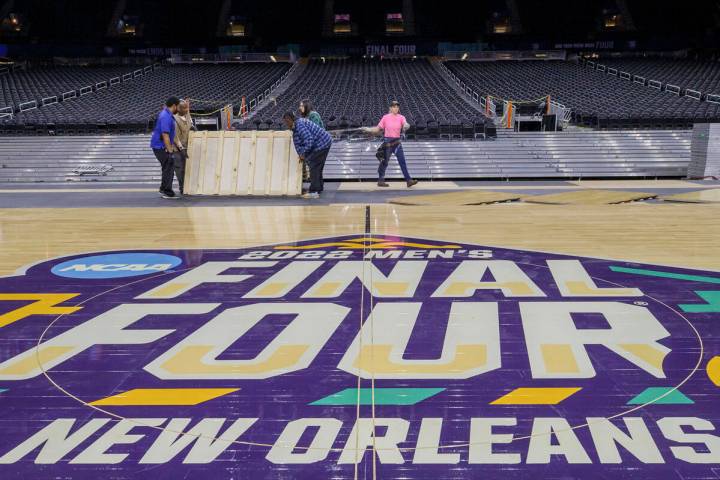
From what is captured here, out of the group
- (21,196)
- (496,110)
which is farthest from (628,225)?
(496,110)

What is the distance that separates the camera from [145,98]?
72.4 feet

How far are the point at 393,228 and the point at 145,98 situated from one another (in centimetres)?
1786

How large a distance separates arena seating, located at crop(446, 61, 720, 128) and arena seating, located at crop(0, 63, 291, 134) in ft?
29.3

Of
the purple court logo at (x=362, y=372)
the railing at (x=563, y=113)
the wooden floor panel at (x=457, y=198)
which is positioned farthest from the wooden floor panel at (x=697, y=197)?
the railing at (x=563, y=113)

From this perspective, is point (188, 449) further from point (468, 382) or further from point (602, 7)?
point (602, 7)

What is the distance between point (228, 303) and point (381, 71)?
25973 mm

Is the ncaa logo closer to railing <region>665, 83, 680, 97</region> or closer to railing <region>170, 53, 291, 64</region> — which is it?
railing <region>665, 83, 680, 97</region>

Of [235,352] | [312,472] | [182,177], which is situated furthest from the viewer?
[182,177]

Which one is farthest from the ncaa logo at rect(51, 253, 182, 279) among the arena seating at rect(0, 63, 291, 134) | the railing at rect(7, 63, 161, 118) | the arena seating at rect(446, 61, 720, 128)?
the railing at rect(7, 63, 161, 118)

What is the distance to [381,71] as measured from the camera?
94.0 feet

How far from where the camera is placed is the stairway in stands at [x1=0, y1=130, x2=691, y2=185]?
12.5 metres

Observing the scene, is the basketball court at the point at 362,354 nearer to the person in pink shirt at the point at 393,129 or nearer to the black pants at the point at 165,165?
the black pants at the point at 165,165

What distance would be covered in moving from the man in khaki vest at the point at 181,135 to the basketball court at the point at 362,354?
10.2ft

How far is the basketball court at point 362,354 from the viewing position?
86.0 inches
